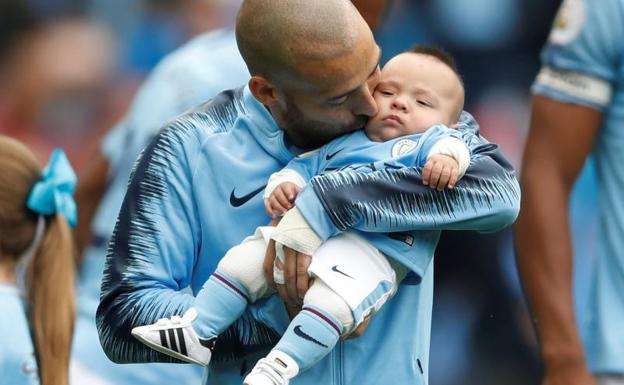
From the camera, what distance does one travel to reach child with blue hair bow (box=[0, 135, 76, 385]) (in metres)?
4.54

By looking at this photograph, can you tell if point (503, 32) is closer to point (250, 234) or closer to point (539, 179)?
point (539, 179)

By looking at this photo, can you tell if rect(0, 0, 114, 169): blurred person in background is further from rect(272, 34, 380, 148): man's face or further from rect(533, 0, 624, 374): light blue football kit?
rect(272, 34, 380, 148): man's face

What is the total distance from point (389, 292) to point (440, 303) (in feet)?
12.5

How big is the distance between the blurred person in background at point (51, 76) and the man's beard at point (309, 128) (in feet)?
13.8

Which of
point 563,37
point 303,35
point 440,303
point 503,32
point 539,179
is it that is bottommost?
point 440,303

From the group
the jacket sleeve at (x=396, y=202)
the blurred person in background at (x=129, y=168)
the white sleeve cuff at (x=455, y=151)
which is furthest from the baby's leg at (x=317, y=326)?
the blurred person in background at (x=129, y=168)

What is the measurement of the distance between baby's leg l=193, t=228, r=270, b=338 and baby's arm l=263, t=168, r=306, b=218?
0.05 meters

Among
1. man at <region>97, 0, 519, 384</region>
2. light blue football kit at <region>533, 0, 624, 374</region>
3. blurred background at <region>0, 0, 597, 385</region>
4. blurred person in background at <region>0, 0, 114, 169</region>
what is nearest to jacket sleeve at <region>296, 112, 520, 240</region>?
man at <region>97, 0, 519, 384</region>

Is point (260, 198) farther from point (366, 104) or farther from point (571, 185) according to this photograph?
point (571, 185)

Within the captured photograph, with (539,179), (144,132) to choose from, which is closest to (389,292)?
(539,179)

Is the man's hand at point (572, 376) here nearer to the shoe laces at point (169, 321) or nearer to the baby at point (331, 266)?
the baby at point (331, 266)

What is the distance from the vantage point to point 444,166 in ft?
9.85

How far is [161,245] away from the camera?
3.19 m

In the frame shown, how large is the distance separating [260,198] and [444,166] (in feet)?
1.36
